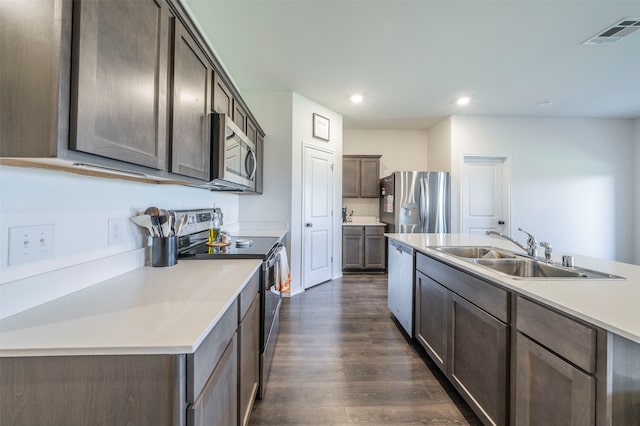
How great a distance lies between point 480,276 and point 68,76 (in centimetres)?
172

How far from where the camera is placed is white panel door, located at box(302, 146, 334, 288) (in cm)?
377

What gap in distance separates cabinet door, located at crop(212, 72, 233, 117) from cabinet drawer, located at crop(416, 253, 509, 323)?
176 cm

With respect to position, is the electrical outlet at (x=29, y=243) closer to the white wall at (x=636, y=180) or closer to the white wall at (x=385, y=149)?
the white wall at (x=385, y=149)

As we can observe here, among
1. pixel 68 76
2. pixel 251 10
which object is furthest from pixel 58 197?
pixel 251 10

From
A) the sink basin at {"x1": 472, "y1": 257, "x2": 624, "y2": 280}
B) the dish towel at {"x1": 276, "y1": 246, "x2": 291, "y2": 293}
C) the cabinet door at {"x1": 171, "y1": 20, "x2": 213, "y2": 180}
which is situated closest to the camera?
the cabinet door at {"x1": 171, "y1": 20, "x2": 213, "y2": 180}

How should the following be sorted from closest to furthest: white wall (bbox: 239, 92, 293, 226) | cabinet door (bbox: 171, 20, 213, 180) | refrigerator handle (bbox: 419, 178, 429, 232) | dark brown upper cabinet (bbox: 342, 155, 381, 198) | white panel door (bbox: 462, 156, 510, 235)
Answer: cabinet door (bbox: 171, 20, 213, 180), white wall (bbox: 239, 92, 293, 226), refrigerator handle (bbox: 419, 178, 429, 232), white panel door (bbox: 462, 156, 510, 235), dark brown upper cabinet (bbox: 342, 155, 381, 198)

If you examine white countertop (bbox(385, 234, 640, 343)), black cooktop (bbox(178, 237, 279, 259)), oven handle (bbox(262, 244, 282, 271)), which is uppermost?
black cooktop (bbox(178, 237, 279, 259))

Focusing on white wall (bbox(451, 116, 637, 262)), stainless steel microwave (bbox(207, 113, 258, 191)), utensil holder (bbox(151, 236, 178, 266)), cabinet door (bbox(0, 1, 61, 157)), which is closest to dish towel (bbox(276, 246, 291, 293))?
stainless steel microwave (bbox(207, 113, 258, 191))

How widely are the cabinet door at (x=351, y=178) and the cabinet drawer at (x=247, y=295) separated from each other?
147 inches

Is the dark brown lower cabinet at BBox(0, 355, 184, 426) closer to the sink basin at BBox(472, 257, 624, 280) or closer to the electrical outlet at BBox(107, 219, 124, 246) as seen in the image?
the electrical outlet at BBox(107, 219, 124, 246)

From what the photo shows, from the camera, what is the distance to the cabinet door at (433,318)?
1.72 m

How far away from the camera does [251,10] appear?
84.0 inches

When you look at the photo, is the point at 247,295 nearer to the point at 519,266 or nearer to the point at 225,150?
the point at 225,150

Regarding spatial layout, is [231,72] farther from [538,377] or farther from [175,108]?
[538,377]
